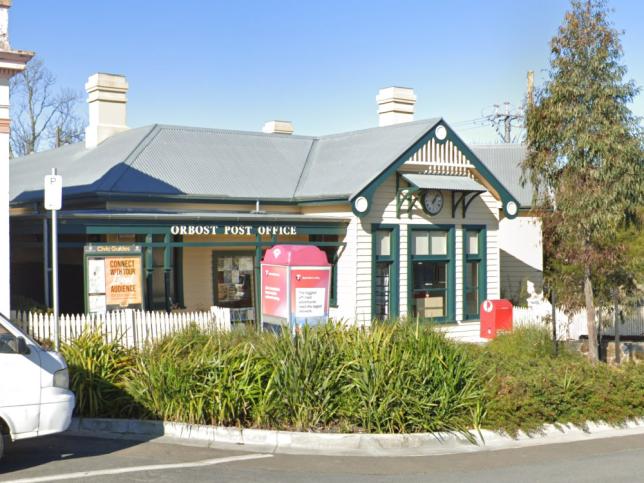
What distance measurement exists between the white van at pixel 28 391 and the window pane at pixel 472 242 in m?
15.3

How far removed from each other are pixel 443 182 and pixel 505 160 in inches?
460

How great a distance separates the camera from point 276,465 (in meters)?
9.68

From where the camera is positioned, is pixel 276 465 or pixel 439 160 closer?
pixel 276 465

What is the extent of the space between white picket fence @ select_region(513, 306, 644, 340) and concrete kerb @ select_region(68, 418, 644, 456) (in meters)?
8.04

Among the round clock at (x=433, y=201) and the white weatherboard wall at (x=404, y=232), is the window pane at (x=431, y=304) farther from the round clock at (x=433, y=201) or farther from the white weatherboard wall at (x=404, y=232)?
A: the round clock at (x=433, y=201)

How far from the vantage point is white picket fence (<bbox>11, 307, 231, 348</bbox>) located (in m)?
14.0

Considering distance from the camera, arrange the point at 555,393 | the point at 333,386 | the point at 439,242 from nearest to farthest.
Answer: the point at 333,386 → the point at 555,393 → the point at 439,242

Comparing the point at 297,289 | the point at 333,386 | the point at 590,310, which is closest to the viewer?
the point at 333,386

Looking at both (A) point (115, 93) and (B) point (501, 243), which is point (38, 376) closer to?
(A) point (115, 93)

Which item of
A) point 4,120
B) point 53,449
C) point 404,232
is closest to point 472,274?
point 404,232

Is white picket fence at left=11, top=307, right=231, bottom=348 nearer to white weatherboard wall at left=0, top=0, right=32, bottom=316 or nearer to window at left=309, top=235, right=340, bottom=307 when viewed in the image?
white weatherboard wall at left=0, top=0, right=32, bottom=316

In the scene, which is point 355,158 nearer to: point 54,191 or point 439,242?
point 439,242

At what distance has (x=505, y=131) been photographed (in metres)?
49.2

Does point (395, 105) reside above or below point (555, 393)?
above
